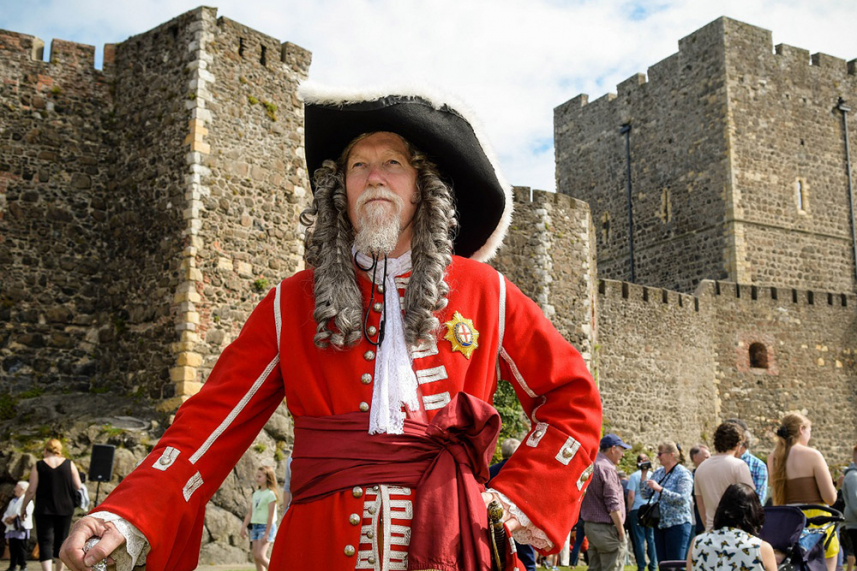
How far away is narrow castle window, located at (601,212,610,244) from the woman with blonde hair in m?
23.9

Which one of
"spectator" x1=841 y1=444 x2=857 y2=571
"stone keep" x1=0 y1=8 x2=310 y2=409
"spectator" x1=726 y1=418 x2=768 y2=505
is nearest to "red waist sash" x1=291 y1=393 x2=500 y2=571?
"spectator" x1=726 y1=418 x2=768 y2=505

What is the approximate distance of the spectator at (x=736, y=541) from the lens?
535 cm

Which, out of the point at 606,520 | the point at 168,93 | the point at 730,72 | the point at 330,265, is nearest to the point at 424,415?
the point at 330,265

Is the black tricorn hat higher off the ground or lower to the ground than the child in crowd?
higher

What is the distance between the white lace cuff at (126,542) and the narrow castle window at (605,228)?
29059mm

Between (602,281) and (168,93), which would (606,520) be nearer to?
(168,93)

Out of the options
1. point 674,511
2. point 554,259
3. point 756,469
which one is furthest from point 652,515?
point 554,259

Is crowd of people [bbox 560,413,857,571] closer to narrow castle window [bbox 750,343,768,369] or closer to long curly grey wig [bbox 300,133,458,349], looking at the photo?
long curly grey wig [bbox 300,133,458,349]

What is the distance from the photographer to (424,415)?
286 cm

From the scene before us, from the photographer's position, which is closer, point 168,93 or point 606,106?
point 168,93

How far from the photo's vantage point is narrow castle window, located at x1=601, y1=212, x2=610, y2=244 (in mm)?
30969

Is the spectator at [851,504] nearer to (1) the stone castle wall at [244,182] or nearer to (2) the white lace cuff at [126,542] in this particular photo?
(2) the white lace cuff at [126,542]

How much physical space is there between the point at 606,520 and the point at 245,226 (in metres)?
6.25

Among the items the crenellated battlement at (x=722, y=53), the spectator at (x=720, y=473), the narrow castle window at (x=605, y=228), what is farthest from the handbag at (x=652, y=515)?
the narrow castle window at (x=605, y=228)
